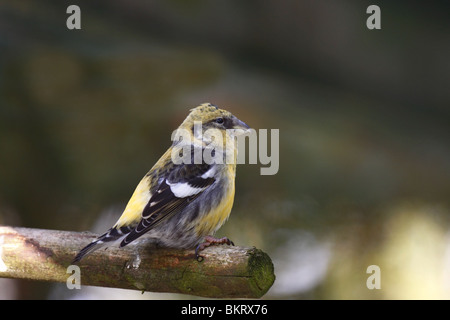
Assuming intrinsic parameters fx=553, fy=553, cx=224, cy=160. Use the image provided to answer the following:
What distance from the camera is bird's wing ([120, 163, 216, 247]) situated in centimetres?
146

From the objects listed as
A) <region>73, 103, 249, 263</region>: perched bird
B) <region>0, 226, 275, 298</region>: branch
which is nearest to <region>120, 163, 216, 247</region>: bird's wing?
<region>73, 103, 249, 263</region>: perched bird

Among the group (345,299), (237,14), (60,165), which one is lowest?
(345,299)

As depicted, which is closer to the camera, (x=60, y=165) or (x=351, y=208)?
(x=351, y=208)

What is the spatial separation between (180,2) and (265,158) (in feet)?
2.63

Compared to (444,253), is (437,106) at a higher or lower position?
higher

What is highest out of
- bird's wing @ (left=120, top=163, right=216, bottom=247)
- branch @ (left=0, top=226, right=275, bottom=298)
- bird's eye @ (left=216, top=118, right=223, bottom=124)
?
bird's eye @ (left=216, top=118, right=223, bottom=124)

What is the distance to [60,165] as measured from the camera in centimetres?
Answer: 249

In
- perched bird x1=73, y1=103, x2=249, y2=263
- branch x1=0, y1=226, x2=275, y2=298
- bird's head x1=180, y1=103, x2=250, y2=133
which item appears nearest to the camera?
branch x1=0, y1=226, x2=275, y2=298

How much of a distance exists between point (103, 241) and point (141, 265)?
0.47 ft

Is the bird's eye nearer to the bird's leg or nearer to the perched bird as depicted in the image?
the perched bird

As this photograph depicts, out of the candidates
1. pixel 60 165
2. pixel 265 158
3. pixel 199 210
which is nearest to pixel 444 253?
pixel 265 158

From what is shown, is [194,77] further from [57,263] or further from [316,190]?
[57,263]

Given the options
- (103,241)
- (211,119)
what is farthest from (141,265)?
(211,119)

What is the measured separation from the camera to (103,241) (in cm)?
143
